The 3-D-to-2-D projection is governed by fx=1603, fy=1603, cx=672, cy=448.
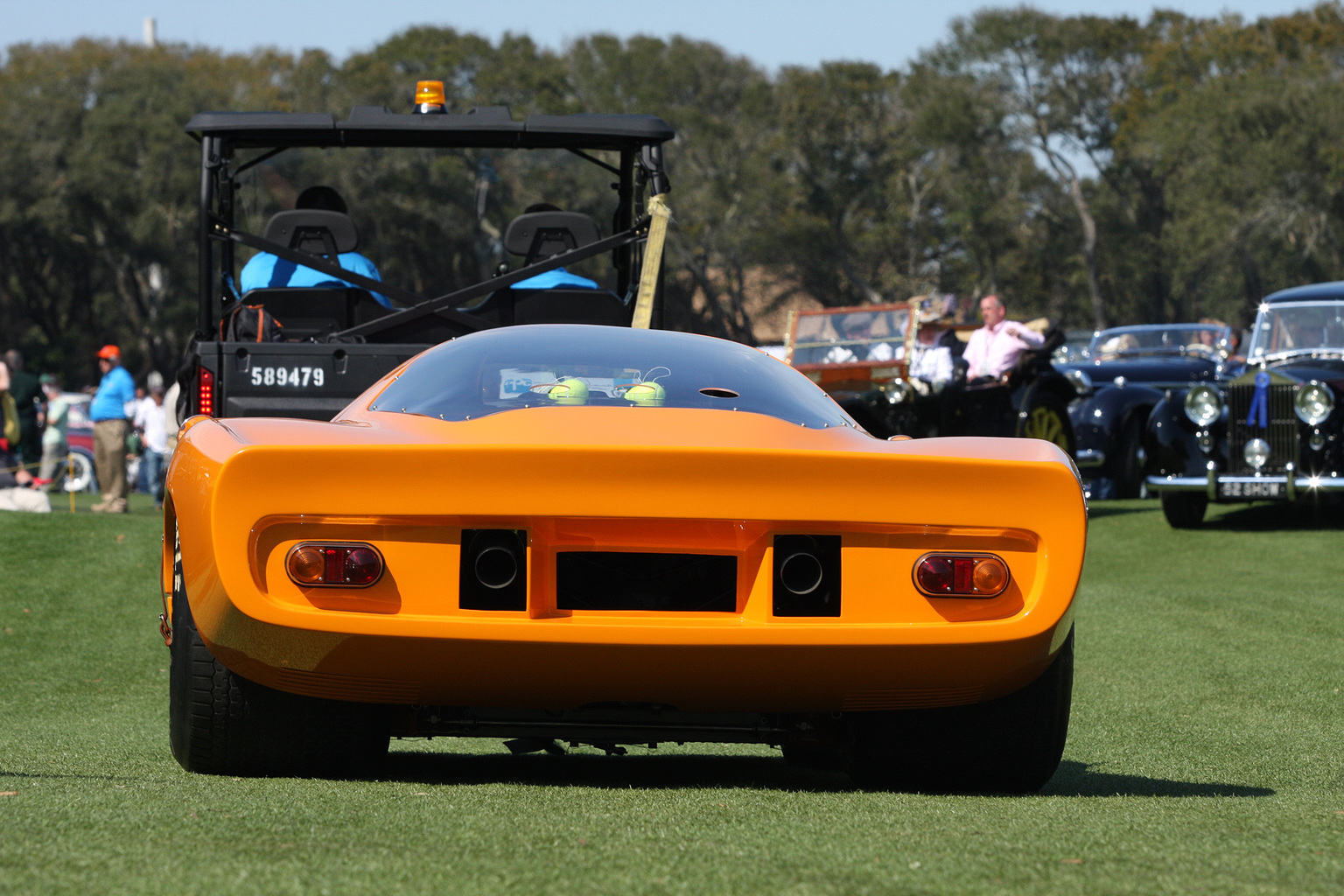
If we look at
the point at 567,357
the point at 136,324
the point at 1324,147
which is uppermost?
the point at 1324,147

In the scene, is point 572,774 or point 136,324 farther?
point 136,324

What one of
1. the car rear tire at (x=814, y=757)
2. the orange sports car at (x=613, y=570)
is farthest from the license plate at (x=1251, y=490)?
the orange sports car at (x=613, y=570)

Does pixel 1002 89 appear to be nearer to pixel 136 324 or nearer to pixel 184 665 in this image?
pixel 136 324

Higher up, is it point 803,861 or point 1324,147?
point 1324,147

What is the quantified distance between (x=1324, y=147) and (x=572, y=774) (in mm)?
44198

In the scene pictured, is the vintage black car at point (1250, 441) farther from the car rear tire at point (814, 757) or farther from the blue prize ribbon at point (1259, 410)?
the car rear tire at point (814, 757)

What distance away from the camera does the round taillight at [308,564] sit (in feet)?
→ 10.9

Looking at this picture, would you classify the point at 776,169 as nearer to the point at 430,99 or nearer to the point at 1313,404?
the point at 1313,404

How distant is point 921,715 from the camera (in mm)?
3932

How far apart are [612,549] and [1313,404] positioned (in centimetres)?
1077

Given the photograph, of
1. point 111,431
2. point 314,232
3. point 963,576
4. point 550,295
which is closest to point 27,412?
point 111,431

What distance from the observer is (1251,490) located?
41.2ft

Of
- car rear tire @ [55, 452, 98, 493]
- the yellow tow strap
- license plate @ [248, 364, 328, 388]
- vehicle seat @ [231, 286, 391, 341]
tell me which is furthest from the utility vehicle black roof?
car rear tire @ [55, 452, 98, 493]

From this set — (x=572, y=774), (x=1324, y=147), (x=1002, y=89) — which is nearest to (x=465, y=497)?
(x=572, y=774)
